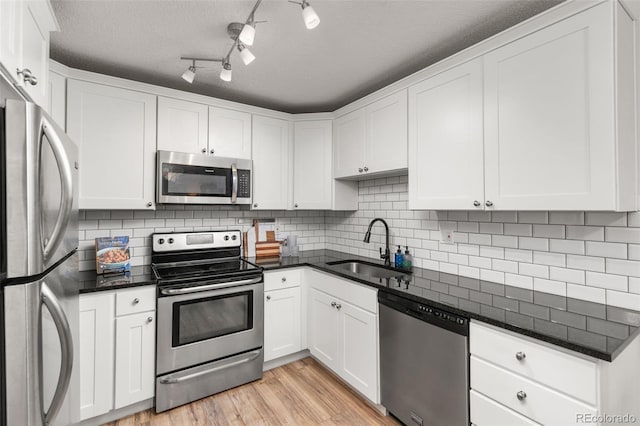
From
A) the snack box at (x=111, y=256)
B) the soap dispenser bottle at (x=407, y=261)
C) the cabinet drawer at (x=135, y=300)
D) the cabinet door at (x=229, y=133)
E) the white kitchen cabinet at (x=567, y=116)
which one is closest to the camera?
the white kitchen cabinet at (x=567, y=116)

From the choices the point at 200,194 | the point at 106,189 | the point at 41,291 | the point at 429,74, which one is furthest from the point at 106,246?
the point at 429,74

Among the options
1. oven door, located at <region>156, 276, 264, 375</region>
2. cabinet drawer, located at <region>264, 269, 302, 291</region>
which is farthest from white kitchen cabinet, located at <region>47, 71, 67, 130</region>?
cabinet drawer, located at <region>264, 269, 302, 291</region>

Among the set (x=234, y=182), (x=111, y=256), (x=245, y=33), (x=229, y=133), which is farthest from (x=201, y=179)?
(x=245, y=33)

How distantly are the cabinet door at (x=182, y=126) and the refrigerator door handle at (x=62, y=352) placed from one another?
5.39 ft

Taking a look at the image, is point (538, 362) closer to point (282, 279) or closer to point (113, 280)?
point (282, 279)

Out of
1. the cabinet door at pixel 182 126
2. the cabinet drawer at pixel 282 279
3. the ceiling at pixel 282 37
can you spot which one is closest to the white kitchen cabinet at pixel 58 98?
the ceiling at pixel 282 37

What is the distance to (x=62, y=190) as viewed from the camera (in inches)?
43.2

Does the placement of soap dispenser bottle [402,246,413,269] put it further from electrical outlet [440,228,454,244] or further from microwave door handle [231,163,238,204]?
microwave door handle [231,163,238,204]

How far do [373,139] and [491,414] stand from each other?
193 cm

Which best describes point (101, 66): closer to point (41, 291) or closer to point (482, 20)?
point (41, 291)

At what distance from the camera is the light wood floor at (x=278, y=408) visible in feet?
6.72

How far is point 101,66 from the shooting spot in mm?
2297

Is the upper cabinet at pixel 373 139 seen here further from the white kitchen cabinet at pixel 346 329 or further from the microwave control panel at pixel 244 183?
the white kitchen cabinet at pixel 346 329

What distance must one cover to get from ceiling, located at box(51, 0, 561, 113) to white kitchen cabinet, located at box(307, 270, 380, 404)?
1.62 meters
